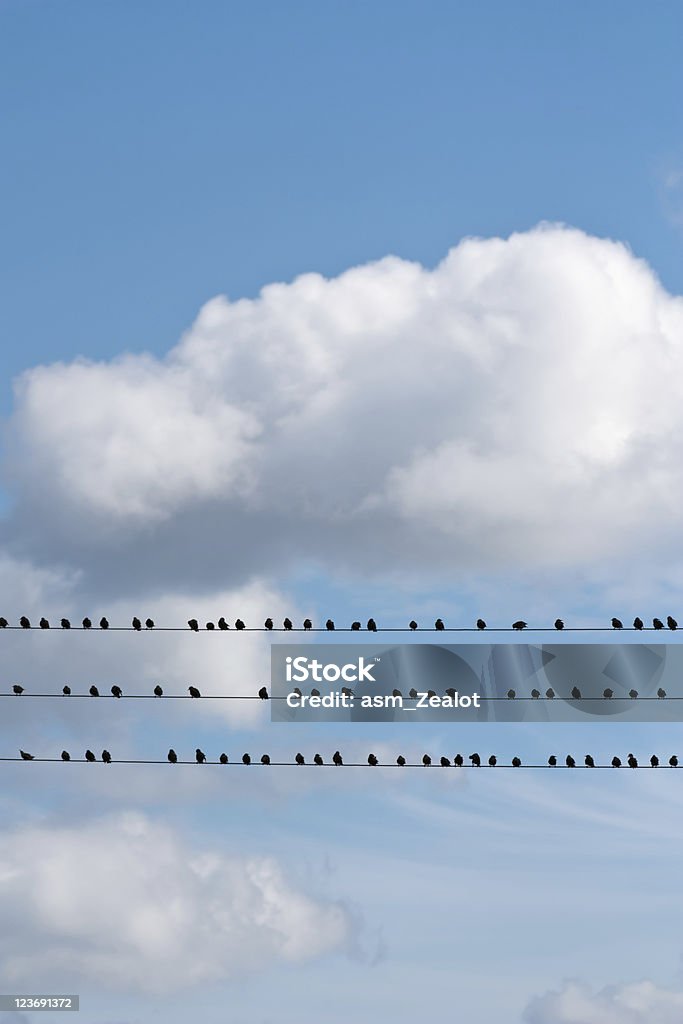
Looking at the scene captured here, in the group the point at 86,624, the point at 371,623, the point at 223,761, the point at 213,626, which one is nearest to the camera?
the point at 213,626

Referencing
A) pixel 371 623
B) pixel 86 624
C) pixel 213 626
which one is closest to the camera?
A: pixel 213 626

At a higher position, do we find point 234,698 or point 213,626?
point 213,626

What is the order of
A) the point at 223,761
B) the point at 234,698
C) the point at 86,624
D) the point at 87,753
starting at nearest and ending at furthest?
the point at 234,698 < the point at 223,761 < the point at 87,753 < the point at 86,624

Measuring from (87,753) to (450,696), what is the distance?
18.8 metres

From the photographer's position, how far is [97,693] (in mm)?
88062

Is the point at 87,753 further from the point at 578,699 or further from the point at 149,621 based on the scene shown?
the point at 578,699

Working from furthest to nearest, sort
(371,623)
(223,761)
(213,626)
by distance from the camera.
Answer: (371,623) < (223,761) < (213,626)

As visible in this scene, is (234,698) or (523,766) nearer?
(234,698)

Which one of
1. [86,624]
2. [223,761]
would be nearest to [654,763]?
[223,761]

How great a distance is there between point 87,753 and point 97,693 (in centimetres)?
338

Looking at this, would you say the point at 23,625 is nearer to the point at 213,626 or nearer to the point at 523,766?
the point at 213,626

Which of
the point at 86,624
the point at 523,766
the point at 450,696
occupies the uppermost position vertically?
the point at 86,624

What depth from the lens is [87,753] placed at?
89.1 meters

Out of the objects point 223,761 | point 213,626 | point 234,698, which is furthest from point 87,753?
point 234,698
